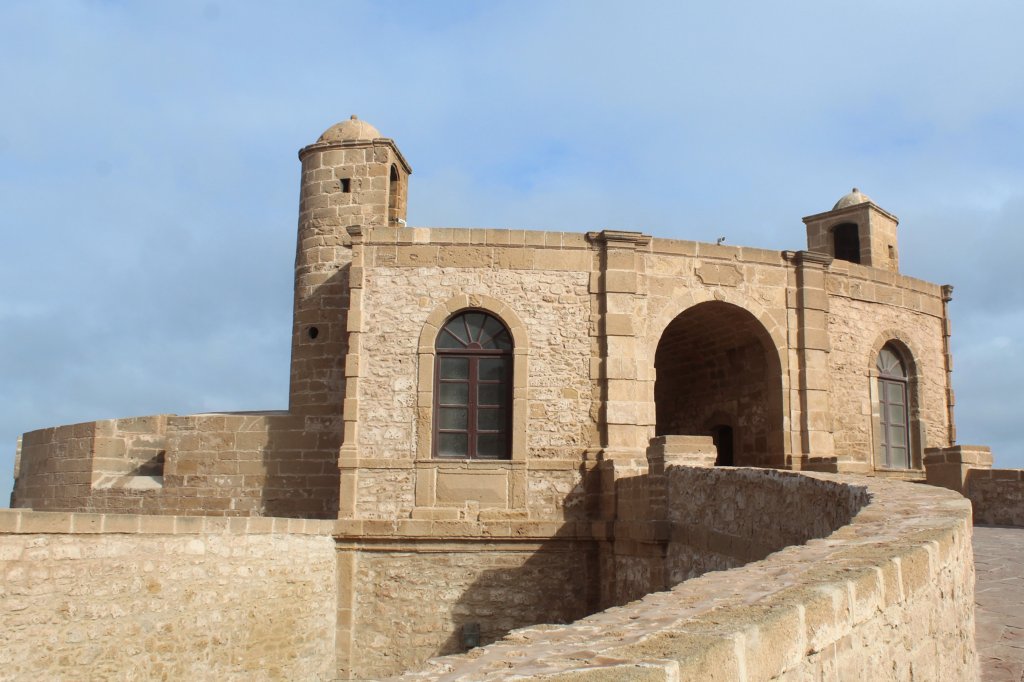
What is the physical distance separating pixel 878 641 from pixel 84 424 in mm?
13132

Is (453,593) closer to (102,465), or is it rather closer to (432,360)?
(432,360)

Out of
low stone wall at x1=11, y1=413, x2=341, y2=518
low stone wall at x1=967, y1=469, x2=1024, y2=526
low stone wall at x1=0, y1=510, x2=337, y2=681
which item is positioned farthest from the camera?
low stone wall at x1=11, y1=413, x2=341, y2=518

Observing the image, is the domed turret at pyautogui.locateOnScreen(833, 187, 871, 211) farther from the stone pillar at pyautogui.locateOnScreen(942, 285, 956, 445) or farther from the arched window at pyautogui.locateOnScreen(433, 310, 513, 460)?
the arched window at pyautogui.locateOnScreen(433, 310, 513, 460)

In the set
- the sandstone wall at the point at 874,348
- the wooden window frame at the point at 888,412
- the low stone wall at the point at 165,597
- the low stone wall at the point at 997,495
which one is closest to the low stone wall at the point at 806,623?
the low stone wall at the point at 997,495

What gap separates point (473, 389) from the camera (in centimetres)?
1320

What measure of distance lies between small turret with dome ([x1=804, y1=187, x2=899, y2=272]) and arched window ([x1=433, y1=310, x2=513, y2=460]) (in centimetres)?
790

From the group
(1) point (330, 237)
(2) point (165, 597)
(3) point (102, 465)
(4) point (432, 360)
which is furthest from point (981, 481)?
(3) point (102, 465)

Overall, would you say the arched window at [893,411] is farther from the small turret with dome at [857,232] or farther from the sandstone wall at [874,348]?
the small turret with dome at [857,232]

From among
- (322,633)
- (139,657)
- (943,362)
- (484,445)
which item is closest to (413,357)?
(484,445)

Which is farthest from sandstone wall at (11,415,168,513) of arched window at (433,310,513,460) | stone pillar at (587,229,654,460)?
stone pillar at (587,229,654,460)

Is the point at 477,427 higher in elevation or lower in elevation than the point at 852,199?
lower

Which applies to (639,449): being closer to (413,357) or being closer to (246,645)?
(413,357)

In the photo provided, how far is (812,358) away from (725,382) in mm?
1602

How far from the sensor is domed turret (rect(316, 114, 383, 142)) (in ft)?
49.8
